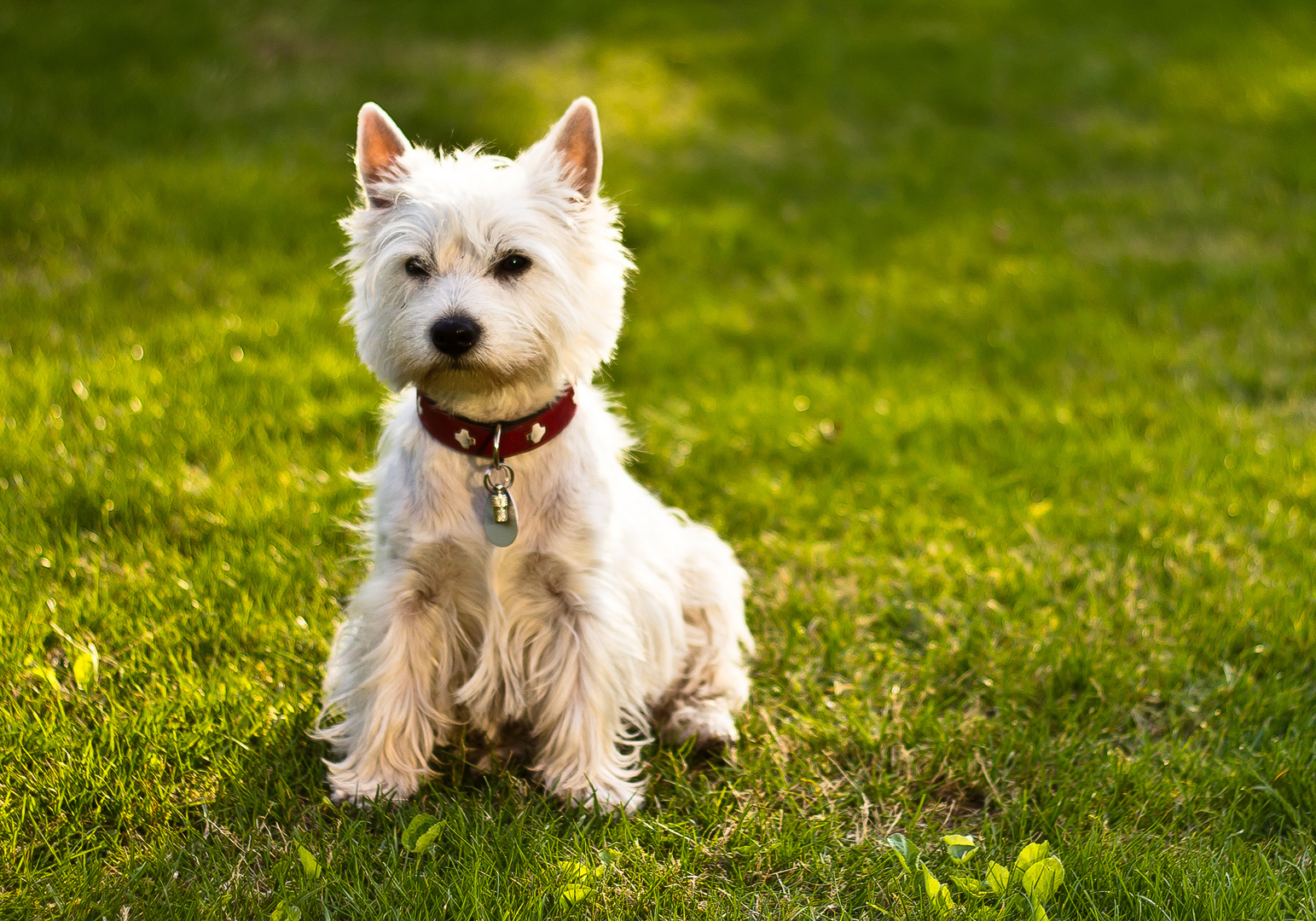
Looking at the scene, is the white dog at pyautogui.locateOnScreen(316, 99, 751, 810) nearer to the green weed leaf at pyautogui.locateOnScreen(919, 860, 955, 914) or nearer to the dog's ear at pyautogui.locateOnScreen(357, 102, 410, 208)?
the dog's ear at pyautogui.locateOnScreen(357, 102, 410, 208)

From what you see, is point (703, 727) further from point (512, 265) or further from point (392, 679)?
point (512, 265)

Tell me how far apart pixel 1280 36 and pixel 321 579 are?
1147cm

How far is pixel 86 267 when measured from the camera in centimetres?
637

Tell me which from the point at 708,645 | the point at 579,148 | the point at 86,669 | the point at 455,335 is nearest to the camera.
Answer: the point at 455,335

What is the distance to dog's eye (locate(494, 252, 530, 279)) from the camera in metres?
3.03

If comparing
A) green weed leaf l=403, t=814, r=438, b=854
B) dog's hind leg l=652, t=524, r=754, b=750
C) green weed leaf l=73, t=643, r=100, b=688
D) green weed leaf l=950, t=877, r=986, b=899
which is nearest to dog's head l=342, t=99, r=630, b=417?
dog's hind leg l=652, t=524, r=754, b=750

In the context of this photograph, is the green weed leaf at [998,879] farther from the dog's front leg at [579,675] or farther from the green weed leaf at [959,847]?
the dog's front leg at [579,675]

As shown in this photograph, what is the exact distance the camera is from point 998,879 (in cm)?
278

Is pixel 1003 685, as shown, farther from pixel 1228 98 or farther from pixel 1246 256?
pixel 1228 98

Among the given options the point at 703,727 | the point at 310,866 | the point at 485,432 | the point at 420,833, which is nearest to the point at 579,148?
the point at 485,432

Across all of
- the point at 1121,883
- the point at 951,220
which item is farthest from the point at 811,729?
the point at 951,220

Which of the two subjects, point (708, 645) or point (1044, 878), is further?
point (708, 645)

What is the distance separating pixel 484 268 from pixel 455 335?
26cm

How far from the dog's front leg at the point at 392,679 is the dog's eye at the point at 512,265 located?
814 mm
